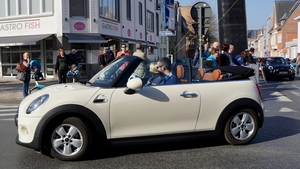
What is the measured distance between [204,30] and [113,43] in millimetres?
16441

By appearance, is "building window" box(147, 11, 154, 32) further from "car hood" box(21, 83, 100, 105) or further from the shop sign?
"car hood" box(21, 83, 100, 105)

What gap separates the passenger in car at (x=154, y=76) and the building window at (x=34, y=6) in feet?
64.5

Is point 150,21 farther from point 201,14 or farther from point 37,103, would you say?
point 37,103

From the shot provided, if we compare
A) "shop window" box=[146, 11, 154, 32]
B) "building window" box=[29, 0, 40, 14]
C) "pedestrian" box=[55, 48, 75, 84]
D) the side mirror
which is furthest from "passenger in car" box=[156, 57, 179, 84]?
"shop window" box=[146, 11, 154, 32]

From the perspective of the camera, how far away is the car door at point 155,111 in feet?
16.0

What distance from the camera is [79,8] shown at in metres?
23.2

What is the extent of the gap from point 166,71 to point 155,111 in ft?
2.31

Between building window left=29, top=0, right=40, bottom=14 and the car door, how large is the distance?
20.1 meters

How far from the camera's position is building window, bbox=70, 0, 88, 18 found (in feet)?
75.3

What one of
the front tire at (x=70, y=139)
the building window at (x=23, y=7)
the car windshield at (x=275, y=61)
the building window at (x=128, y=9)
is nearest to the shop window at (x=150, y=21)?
the building window at (x=128, y=9)

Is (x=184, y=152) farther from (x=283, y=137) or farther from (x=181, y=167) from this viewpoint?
(x=283, y=137)

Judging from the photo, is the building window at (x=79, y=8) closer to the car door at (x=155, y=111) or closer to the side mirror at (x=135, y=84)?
the car door at (x=155, y=111)

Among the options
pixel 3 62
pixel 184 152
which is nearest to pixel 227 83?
pixel 184 152

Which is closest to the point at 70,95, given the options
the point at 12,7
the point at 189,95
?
the point at 189,95
